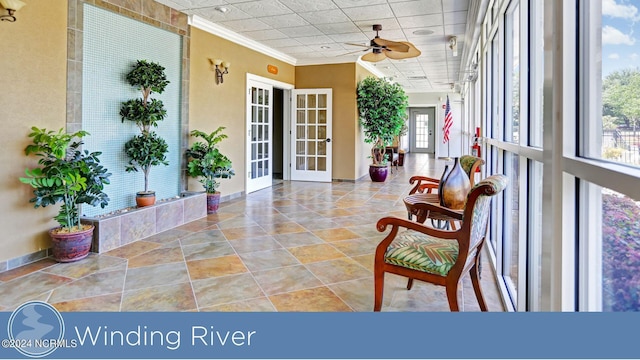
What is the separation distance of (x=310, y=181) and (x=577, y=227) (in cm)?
757

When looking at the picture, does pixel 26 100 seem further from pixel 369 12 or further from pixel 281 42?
pixel 281 42

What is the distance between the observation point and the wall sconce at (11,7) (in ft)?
9.80

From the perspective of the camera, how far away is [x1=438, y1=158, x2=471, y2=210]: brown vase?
2.88 meters

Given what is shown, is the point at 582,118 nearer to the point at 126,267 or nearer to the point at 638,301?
the point at 638,301

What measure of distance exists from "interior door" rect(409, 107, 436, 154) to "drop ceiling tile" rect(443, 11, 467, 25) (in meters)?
12.0

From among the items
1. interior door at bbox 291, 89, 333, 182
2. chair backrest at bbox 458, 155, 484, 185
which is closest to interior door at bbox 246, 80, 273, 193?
interior door at bbox 291, 89, 333, 182

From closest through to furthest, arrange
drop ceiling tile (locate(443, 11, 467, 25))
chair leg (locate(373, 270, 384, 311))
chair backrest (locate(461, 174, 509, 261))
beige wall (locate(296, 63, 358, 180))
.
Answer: chair backrest (locate(461, 174, 509, 261)), chair leg (locate(373, 270, 384, 311)), drop ceiling tile (locate(443, 11, 467, 25)), beige wall (locate(296, 63, 358, 180))

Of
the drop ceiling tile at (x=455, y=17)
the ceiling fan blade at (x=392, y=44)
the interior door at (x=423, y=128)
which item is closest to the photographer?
the drop ceiling tile at (x=455, y=17)

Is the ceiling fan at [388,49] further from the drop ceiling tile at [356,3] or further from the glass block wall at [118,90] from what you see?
the glass block wall at [118,90]

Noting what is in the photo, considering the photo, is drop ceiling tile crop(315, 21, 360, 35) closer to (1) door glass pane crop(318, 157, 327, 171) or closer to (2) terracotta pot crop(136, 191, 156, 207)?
(1) door glass pane crop(318, 157, 327, 171)

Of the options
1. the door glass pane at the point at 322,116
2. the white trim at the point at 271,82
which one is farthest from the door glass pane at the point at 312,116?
the white trim at the point at 271,82

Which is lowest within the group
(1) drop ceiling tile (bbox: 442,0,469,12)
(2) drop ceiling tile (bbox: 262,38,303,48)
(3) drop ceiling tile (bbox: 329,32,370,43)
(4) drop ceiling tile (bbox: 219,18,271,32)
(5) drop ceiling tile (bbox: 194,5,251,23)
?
(1) drop ceiling tile (bbox: 442,0,469,12)

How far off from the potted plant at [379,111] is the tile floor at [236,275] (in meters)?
3.95

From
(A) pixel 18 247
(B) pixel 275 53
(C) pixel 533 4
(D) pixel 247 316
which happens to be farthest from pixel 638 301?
(B) pixel 275 53
